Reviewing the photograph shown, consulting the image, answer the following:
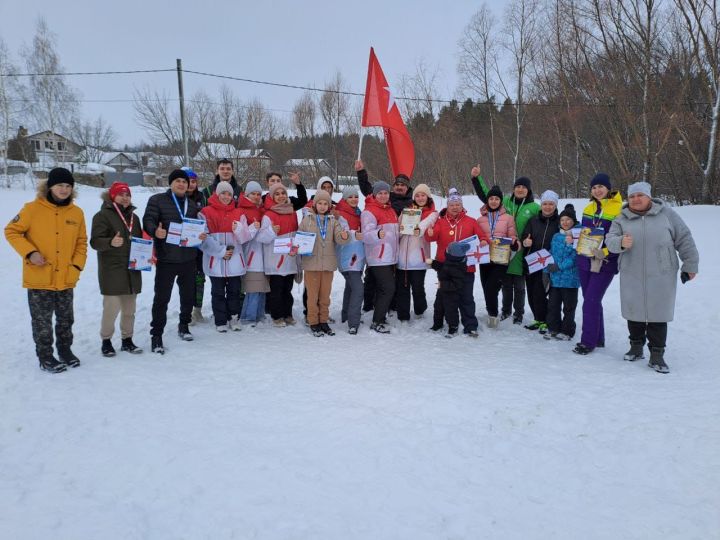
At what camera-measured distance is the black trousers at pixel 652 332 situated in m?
5.20

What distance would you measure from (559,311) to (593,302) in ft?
2.42

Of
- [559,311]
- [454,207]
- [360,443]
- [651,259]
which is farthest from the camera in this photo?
[454,207]

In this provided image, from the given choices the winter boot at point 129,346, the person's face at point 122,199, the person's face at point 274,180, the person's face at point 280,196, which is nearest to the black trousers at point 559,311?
the person's face at point 280,196

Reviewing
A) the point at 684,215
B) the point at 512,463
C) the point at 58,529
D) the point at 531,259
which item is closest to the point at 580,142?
the point at 684,215

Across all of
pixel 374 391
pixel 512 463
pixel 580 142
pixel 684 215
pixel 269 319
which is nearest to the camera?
pixel 512 463

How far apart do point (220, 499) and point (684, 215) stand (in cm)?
1504

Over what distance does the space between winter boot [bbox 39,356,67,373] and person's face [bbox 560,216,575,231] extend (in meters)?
6.45

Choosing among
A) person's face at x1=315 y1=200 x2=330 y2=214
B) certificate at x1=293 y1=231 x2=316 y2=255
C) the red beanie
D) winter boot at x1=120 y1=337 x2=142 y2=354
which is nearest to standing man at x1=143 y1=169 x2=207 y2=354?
winter boot at x1=120 y1=337 x2=142 y2=354

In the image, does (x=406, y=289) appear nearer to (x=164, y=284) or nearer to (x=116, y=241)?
(x=164, y=284)

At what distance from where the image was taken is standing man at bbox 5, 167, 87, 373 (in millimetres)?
4793

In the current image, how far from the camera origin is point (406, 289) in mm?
7047

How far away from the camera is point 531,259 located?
640 cm

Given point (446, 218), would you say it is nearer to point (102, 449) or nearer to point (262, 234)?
point (262, 234)

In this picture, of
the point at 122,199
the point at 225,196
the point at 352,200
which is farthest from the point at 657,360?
the point at 122,199
